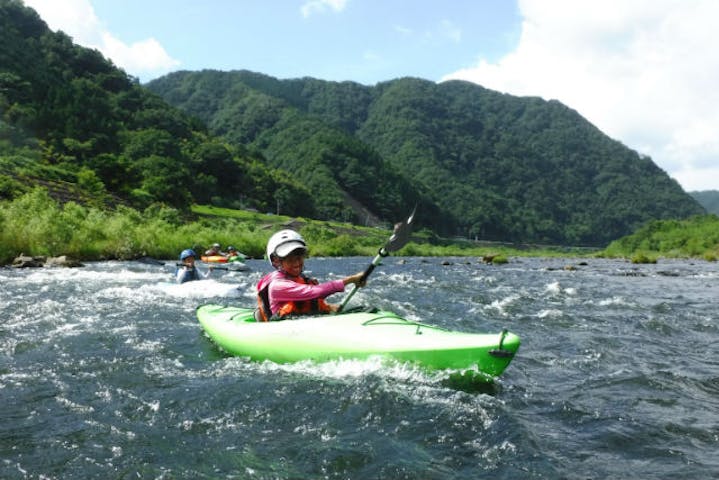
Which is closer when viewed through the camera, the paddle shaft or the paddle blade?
the paddle shaft

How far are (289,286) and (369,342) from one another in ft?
4.30

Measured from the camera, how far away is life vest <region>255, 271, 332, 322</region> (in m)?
6.27

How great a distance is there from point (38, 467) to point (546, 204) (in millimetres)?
172729

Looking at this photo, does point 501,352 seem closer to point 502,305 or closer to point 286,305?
point 286,305

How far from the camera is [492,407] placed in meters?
4.57

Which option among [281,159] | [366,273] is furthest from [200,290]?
[281,159]

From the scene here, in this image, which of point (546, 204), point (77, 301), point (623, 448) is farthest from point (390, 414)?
point (546, 204)

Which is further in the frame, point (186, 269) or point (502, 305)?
point (186, 269)

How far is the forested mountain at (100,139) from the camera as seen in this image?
1948 inches

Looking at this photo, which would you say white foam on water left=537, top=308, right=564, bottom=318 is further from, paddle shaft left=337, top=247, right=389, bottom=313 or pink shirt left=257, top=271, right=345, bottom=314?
pink shirt left=257, top=271, right=345, bottom=314

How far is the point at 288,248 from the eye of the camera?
5.91 m

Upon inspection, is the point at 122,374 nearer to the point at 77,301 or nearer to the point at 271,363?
the point at 271,363

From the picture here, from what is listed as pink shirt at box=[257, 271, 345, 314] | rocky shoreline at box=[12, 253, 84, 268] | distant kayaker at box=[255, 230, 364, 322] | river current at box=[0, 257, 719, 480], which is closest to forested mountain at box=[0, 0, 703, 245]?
rocky shoreline at box=[12, 253, 84, 268]

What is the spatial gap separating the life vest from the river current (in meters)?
0.62
